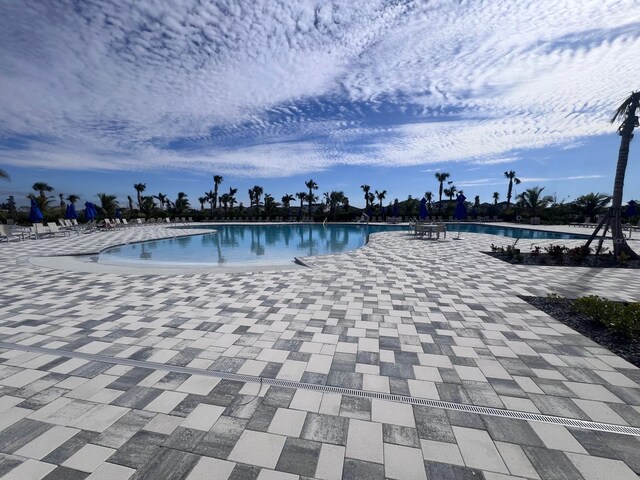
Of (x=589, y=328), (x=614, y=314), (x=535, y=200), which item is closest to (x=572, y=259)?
(x=614, y=314)

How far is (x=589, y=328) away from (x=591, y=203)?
35.1 meters

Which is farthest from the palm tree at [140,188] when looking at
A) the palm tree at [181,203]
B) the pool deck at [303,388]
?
the pool deck at [303,388]

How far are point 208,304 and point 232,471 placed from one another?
367 centimetres

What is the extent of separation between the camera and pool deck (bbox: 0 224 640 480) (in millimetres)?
1989

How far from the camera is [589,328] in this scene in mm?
4109

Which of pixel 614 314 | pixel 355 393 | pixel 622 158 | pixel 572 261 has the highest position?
pixel 622 158

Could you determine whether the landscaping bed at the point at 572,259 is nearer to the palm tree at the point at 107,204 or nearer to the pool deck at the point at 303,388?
the pool deck at the point at 303,388

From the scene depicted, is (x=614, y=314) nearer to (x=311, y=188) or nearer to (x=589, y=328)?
(x=589, y=328)

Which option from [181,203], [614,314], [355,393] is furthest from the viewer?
[181,203]

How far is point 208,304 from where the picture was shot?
5.23m

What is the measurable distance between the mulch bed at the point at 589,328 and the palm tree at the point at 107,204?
41.4m

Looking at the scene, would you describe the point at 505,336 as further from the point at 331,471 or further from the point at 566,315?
the point at 331,471

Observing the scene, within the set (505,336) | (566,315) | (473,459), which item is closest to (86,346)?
(473,459)

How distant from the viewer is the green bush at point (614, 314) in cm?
376
